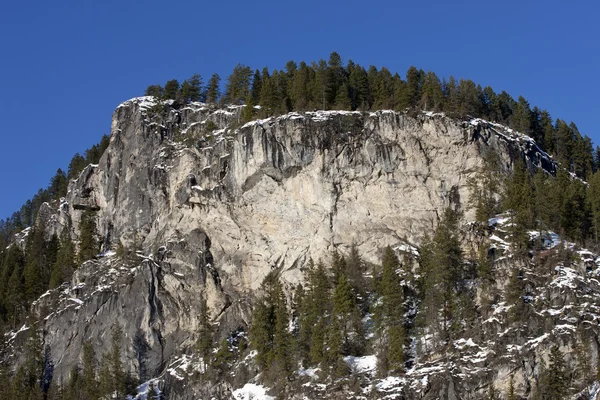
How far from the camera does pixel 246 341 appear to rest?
8000 cm

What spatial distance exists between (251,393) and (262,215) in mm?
20842

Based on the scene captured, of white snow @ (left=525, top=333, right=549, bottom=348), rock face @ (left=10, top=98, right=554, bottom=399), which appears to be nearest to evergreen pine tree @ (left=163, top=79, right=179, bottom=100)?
rock face @ (left=10, top=98, right=554, bottom=399)

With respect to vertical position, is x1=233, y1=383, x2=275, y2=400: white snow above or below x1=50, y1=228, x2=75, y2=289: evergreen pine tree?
below

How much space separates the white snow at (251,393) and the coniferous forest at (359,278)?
109 centimetres

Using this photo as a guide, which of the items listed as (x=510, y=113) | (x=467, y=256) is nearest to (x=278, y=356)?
(x=467, y=256)

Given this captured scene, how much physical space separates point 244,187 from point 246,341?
17.1m

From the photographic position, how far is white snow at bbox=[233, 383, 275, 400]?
72.5 meters

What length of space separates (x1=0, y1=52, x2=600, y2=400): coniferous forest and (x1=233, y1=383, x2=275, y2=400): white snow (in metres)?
1.09

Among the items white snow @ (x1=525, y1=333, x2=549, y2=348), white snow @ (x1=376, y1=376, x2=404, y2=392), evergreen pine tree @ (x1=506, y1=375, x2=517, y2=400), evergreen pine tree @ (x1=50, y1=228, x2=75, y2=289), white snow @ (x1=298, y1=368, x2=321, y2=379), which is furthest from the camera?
evergreen pine tree @ (x1=50, y1=228, x2=75, y2=289)

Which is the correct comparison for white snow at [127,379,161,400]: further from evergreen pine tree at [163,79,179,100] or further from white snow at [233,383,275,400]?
evergreen pine tree at [163,79,179,100]

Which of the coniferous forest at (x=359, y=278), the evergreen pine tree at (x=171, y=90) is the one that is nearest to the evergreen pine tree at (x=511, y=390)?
the coniferous forest at (x=359, y=278)

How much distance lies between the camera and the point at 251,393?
73438mm

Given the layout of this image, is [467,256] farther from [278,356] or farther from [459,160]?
[278,356]

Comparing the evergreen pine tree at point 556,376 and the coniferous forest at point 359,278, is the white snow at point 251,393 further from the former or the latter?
the evergreen pine tree at point 556,376
